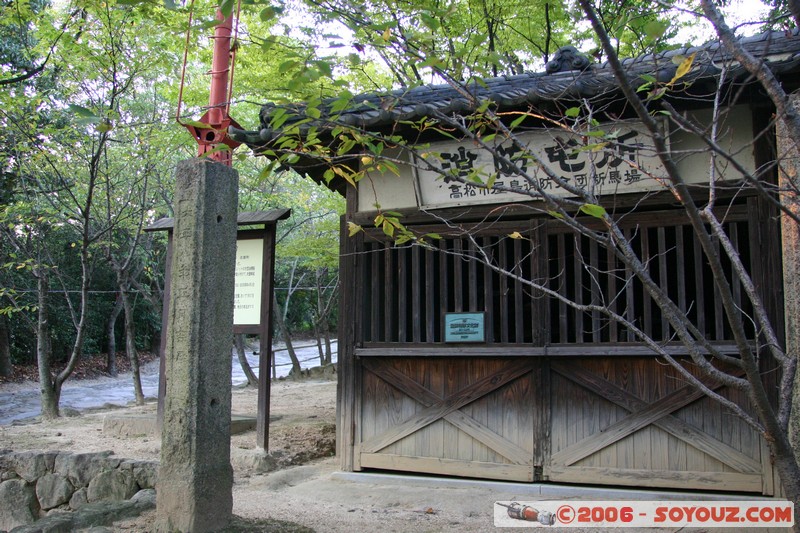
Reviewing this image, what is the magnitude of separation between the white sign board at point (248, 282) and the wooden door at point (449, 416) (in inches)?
67.2

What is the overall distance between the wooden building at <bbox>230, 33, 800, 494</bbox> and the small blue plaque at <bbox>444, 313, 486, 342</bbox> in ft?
0.05

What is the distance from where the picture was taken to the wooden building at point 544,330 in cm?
579

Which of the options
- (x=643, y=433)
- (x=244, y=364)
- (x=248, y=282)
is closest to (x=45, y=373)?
(x=248, y=282)

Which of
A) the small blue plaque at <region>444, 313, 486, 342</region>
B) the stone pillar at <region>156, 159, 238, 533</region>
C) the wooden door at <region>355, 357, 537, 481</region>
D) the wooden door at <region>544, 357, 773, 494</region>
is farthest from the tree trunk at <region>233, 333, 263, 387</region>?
the stone pillar at <region>156, 159, 238, 533</region>

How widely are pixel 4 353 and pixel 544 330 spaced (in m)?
21.5

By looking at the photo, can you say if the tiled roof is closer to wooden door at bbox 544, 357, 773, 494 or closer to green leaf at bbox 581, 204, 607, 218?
green leaf at bbox 581, 204, 607, 218

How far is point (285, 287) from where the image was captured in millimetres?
28641

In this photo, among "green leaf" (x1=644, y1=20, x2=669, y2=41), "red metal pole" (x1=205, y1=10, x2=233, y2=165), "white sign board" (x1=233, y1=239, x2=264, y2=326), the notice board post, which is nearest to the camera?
"green leaf" (x1=644, y1=20, x2=669, y2=41)

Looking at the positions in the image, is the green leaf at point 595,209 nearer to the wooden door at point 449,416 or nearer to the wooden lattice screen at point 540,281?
the wooden lattice screen at point 540,281

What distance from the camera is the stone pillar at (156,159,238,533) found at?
14.3ft

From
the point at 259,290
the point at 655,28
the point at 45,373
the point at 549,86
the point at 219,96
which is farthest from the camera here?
the point at 45,373

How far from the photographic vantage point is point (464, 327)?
677 cm

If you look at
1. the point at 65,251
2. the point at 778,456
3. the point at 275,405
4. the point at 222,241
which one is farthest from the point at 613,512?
the point at 65,251

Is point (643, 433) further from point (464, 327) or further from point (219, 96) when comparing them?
point (219, 96)
